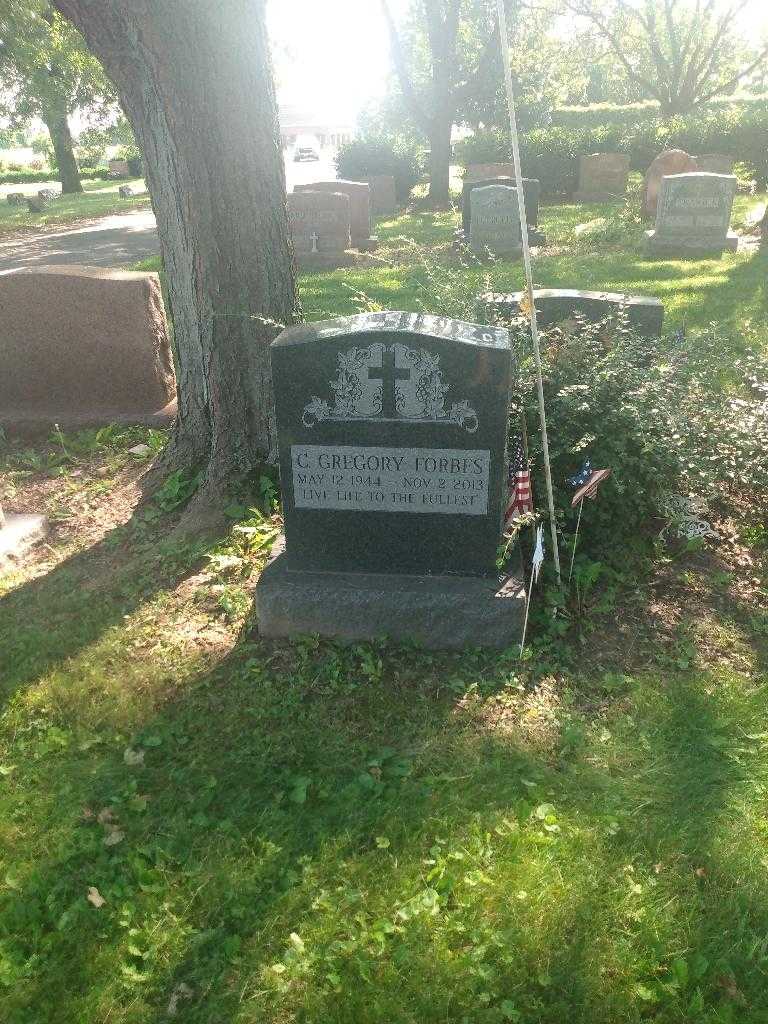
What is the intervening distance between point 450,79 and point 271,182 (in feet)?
66.9

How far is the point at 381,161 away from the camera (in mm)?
23328

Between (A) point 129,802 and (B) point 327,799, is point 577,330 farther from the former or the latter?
(A) point 129,802

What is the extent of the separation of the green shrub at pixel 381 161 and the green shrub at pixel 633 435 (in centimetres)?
2024

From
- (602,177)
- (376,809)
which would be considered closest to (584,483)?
(376,809)

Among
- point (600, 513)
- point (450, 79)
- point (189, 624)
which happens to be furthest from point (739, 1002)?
point (450, 79)

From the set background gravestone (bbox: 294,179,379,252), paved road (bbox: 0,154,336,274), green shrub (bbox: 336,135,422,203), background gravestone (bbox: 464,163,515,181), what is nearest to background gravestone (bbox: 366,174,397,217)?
green shrub (bbox: 336,135,422,203)

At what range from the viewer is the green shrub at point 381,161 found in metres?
23.2

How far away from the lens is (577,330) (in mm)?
5219

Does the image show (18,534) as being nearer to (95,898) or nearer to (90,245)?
(95,898)

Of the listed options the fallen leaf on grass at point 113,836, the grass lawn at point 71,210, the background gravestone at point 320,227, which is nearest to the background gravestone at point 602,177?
the background gravestone at point 320,227

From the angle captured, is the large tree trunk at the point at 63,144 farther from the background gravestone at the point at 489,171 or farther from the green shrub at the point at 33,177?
the background gravestone at the point at 489,171

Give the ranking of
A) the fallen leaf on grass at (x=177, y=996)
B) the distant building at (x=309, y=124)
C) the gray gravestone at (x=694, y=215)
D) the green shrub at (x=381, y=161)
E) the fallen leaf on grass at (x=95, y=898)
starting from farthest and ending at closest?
the distant building at (x=309, y=124) < the green shrub at (x=381, y=161) < the gray gravestone at (x=694, y=215) < the fallen leaf on grass at (x=95, y=898) < the fallen leaf on grass at (x=177, y=996)

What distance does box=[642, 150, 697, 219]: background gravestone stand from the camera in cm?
1590

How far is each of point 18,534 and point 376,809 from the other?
3057mm
